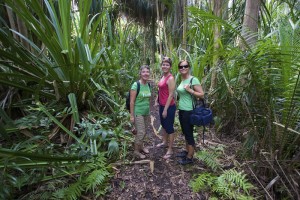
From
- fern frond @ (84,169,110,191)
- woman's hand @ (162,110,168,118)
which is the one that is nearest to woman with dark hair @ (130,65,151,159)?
woman's hand @ (162,110,168,118)

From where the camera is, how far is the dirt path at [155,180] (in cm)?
210

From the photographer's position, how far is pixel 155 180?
2309 mm

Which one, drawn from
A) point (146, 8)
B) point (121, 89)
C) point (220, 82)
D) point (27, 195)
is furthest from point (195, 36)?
point (146, 8)

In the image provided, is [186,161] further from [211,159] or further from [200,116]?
[200,116]

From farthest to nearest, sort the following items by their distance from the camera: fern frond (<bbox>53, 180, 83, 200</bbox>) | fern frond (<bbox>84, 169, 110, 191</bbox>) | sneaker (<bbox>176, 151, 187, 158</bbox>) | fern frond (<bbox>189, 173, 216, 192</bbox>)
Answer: sneaker (<bbox>176, 151, 187, 158</bbox>) → fern frond (<bbox>189, 173, 216, 192</bbox>) → fern frond (<bbox>84, 169, 110, 191</bbox>) → fern frond (<bbox>53, 180, 83, 200</bbox>)

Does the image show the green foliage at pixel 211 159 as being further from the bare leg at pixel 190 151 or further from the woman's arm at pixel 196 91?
the woman's arm at pixel 196 91

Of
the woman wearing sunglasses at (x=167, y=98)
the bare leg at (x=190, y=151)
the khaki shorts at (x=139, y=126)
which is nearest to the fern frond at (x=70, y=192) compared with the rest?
the khaki shorts at (x=139, y=126)

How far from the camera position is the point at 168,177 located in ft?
7.77

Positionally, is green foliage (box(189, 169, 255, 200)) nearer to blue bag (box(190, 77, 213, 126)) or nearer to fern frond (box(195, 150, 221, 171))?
fern frond (box(195, 150, 221, 171))

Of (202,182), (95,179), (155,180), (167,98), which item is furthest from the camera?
(167,98)

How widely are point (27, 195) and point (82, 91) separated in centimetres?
121

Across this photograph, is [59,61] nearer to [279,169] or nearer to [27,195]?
[27,195]

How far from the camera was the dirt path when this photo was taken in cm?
210

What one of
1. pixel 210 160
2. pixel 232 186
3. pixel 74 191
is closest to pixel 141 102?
pixel 210 160
